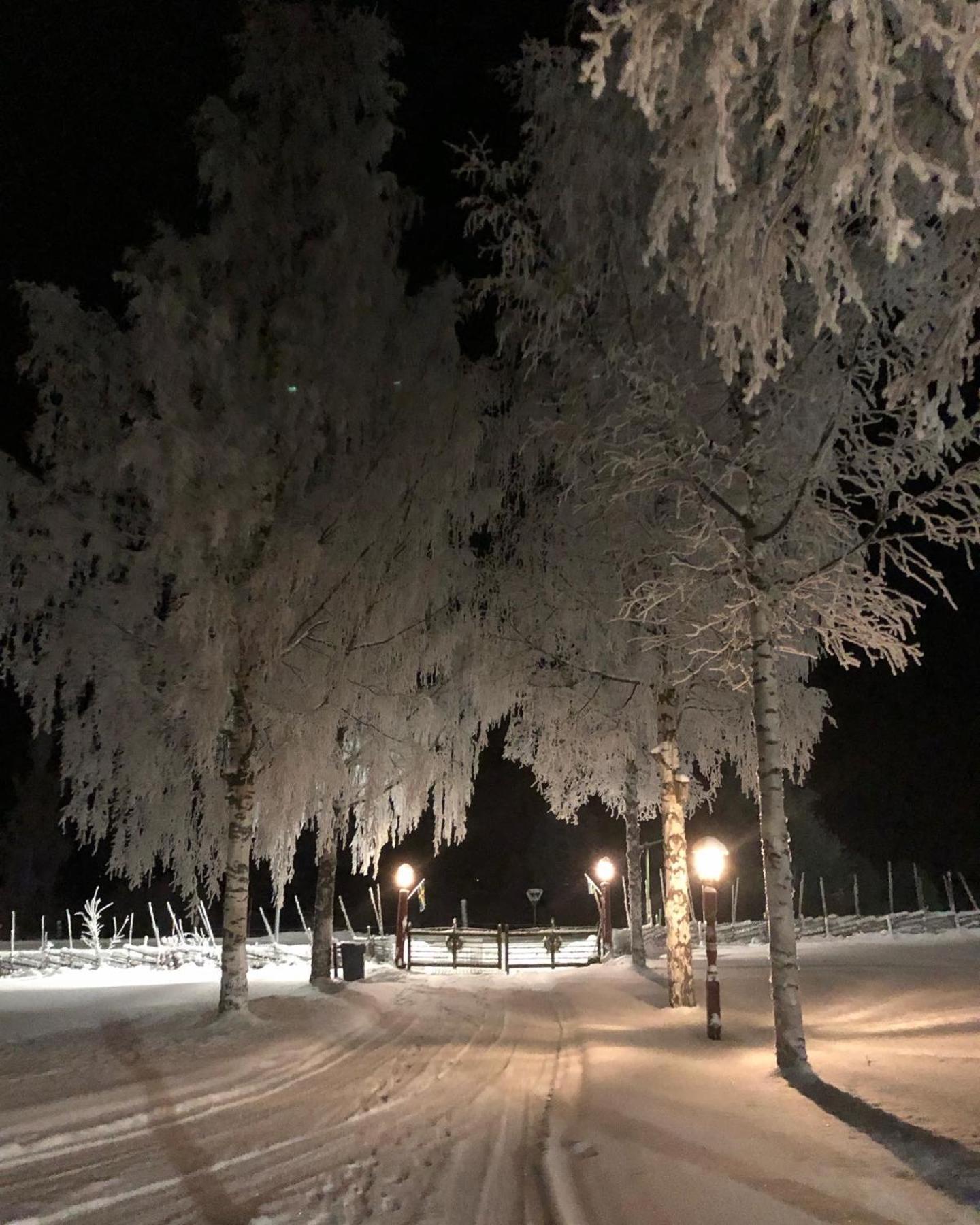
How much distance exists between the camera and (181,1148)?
5.90 m

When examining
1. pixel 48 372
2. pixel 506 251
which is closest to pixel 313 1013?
pixel 48 372

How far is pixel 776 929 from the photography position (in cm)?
813

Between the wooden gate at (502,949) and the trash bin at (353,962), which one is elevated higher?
the trash bin at (353,962)

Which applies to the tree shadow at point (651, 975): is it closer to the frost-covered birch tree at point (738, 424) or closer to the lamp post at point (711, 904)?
the lamp post at point (711, 904)

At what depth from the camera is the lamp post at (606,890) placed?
20.6 meters

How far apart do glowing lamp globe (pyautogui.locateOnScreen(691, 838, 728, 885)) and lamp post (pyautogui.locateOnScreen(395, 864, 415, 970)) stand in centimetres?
801

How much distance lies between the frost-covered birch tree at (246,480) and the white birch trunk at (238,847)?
0.10ft

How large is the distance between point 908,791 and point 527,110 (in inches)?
1031

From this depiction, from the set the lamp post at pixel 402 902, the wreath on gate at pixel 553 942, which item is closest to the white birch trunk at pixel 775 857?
the lamp post at pixel 402 902

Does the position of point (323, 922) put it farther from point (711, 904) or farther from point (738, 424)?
point (738, 424)

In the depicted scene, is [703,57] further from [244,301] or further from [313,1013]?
[313,1013]

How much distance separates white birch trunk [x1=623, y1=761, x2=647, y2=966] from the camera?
1808cm

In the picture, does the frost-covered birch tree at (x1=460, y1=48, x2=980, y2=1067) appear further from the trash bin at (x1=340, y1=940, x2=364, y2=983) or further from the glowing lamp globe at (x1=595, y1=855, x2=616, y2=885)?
the glowing lamp globe at (x1=595, y1=855, x2=616, y2=885)

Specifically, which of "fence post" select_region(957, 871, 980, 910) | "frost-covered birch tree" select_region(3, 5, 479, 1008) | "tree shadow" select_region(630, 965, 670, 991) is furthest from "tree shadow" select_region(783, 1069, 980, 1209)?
"fence post" select_region(957, 871, 980, 910)
